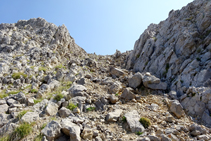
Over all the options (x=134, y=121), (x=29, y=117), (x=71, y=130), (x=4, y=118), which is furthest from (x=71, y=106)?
(x=134, y=121)

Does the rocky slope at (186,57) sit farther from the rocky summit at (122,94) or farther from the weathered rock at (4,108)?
the weathered rock at (4,108)

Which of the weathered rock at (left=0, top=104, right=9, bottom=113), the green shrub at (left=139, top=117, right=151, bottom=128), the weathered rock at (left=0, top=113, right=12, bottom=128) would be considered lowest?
the green shrub at (left=139, top=117, right=151, bottom=128)

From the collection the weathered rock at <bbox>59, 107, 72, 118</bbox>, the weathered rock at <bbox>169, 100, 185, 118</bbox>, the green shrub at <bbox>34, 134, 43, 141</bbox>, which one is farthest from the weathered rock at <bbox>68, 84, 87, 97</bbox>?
the weathered rock at <bbox>169, 100, 185, 118</bbox>

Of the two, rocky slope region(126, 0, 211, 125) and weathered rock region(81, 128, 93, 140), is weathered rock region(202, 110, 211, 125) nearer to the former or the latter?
rocky slope region(126, 0, 211, 125)

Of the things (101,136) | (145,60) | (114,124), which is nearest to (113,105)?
(114,124)

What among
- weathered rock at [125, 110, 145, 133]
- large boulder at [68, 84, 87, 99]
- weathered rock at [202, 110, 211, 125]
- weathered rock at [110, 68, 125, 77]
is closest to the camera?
weathered rock at [125, 110, 145, 133]

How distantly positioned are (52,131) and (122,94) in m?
6.01

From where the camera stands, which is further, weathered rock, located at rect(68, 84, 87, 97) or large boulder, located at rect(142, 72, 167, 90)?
large boulder, located at rect(142, 72, 167, 90)

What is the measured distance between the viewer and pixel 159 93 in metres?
12.0

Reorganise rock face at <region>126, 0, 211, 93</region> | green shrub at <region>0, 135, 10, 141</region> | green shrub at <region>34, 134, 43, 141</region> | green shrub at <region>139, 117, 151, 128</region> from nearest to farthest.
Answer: green shrub at <region>34, 134, 43, 141</region>, green shrub at <region>0, 135, 10, 141</region>, green shrub at <region>139, 117, 151, 128</region>, rock face at <region>126, 0, 211, 93</region>

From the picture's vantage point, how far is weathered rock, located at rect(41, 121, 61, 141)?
233 inches

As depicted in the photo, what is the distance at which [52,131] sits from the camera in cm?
599

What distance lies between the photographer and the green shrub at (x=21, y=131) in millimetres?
6289

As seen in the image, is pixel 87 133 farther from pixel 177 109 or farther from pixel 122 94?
pixel 177 109
